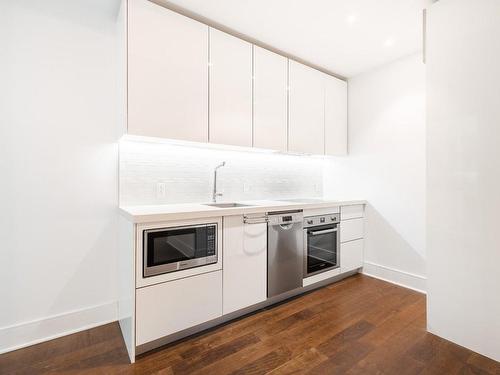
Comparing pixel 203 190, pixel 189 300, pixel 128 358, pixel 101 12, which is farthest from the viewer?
pixel 203 190

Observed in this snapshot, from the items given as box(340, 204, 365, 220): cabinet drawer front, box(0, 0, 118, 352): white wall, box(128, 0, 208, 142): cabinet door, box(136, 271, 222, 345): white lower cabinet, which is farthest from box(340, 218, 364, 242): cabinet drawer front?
box(0, 0, 118, 352): white wall

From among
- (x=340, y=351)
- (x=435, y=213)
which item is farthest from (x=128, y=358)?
(x=435, y=213)

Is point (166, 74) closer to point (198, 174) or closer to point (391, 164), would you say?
point (198, 174)

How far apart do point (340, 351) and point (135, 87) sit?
2300 mm

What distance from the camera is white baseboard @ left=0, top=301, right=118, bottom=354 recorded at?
1758 millimetres

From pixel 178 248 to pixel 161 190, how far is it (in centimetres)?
74

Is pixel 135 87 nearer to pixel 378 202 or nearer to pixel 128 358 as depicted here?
pixel 128 358

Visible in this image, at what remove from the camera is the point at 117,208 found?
2.15m

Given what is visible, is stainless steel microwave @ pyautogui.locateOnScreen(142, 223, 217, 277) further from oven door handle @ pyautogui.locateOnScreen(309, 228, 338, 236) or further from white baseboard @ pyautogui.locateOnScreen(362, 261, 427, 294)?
white baseboard @ pyautogui.locateOnScreen(362, 261, 427, 294)

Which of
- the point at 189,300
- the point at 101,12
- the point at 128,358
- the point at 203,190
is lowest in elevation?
the point at 128,358

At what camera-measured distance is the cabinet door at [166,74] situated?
6.04ft

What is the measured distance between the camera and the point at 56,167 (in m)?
1.93

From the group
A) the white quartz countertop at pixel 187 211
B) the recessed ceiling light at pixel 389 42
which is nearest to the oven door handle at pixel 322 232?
the white quartz countertop at pixel 187 211

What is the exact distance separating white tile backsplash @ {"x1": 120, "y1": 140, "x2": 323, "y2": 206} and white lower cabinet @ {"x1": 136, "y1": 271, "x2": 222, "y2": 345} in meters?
0.84
